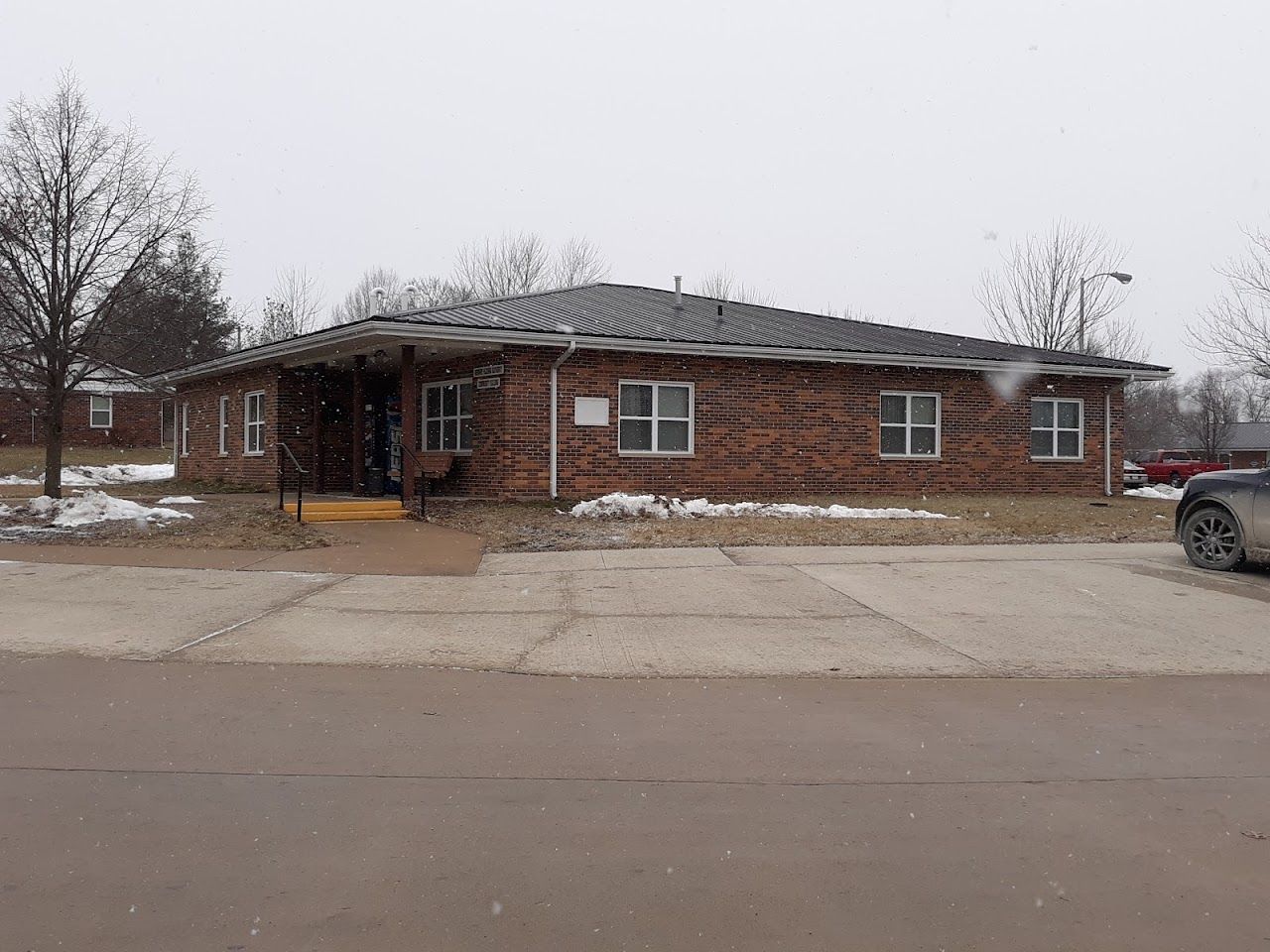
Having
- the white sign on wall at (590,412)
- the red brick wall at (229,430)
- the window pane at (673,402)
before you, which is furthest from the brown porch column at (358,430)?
the window pane at (673,402)

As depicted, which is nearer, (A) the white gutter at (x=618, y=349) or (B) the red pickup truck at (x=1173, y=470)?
(A) the white gutter at (x=618, y=349)

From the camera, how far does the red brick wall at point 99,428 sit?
124 feet

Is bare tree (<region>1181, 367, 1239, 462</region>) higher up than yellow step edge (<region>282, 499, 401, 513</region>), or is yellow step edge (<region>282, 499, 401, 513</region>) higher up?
bare tree (<region>1181, 367, 1239, 462</region>)

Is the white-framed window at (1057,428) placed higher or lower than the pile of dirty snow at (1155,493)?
higher

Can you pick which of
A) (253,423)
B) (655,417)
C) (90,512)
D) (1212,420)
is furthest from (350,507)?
(1212,420)

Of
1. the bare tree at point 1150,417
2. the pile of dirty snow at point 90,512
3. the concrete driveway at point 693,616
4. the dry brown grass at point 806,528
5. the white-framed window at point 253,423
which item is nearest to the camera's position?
the concrete driveway at point 693,616

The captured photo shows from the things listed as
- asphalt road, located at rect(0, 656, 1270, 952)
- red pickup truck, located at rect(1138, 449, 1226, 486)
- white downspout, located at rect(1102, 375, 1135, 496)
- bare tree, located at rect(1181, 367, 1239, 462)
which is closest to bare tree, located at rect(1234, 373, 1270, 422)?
bare tree, located at rect(1181, 367, 1239, 462)

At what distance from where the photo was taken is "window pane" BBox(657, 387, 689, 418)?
1845cm

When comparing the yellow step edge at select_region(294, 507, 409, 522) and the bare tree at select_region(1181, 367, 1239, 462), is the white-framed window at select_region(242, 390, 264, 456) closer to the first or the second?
the yellow step edge at select_region(294, 507, 409, 522)

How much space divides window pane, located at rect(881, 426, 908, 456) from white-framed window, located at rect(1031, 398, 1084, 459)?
10.6ft

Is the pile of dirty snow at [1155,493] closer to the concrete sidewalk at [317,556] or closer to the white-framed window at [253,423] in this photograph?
the concrete sidewalk at [317,556]

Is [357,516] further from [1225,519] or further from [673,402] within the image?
[1225,519]

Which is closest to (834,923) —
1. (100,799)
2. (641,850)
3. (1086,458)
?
(641,850)

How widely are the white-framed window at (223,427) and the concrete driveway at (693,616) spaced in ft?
41.3
